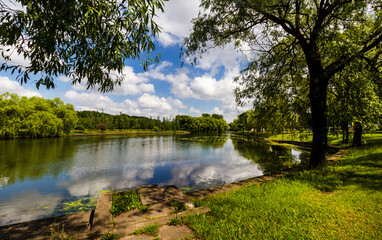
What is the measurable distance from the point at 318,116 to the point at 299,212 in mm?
5637

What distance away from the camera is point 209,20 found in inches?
303

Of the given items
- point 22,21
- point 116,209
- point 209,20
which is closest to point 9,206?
point 116,209

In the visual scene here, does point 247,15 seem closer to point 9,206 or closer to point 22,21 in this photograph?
point 22,21

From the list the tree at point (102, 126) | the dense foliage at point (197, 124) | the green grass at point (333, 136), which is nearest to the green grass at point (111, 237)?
the green grass at point (333, 136)

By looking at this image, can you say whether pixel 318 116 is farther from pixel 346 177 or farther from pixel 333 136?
pixel 346 177

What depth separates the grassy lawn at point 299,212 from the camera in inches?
113

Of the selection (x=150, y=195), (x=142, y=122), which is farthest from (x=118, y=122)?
(x=150, y=195)

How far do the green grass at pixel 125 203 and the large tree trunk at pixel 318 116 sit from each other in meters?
8.00

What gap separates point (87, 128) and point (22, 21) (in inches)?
3616

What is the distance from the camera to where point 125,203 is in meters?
3.74

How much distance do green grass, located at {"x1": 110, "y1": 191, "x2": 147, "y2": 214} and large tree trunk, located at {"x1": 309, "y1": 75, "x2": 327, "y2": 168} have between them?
7996mm

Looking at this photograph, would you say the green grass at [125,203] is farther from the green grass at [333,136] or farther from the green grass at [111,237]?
the green grass at [333,136]

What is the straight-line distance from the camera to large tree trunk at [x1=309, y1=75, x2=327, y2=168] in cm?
721

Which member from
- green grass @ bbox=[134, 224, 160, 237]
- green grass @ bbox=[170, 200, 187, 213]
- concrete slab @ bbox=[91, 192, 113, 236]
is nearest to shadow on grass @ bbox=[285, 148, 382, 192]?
green grass @ bbox=[170, 200, 187, 213]
